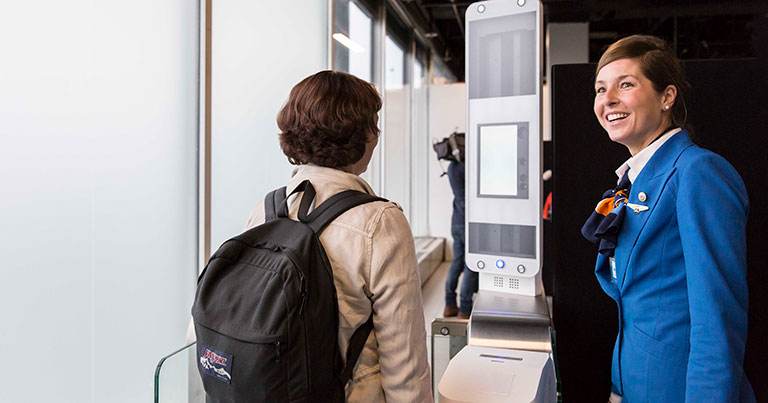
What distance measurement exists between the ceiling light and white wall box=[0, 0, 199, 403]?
193 centimetres

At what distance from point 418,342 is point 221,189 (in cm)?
168

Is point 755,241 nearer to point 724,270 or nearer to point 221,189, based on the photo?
point 724,270

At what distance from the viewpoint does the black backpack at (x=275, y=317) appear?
1078 millimetres

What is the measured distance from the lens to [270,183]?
310cm

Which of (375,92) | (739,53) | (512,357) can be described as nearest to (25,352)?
(375,92)

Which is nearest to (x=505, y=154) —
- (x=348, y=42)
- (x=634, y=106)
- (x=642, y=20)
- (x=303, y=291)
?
(x=634, y=106)

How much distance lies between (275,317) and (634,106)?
3.37 feet

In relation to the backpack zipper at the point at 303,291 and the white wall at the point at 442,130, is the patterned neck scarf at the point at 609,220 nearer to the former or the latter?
the backpack zipper at the point at 303,291

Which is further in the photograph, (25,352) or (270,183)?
(270,183)

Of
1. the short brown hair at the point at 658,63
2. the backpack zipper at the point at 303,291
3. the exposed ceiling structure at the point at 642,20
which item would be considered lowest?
the backpack zipper at the point at 303,291

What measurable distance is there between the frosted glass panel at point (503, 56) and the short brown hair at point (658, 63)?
671 mm

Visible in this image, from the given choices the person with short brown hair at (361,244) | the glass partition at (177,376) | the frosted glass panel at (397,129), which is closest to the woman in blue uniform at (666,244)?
the person with short brown hair at (361,244)

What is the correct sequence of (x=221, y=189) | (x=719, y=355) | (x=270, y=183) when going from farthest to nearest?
(x=270, y=183)
(x=221, y=189)
(x=719, y=355)

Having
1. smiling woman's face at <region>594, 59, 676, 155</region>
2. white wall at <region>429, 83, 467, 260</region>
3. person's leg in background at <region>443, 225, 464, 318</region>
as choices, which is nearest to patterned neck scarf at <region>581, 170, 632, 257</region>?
smiling woman's face at <region>594, 59, 676, 155</region>
